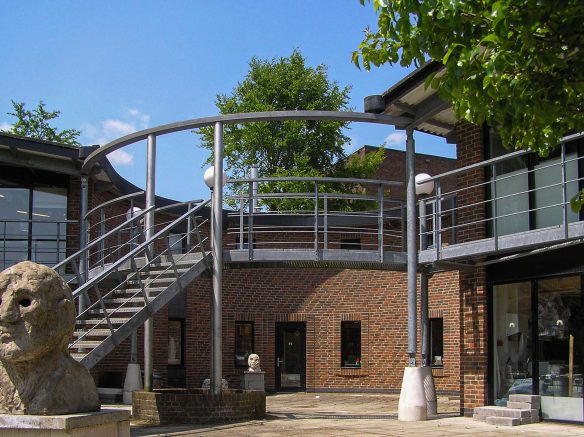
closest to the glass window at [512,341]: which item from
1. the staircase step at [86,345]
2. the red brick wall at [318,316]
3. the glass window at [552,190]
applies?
the glass window at [552,190]

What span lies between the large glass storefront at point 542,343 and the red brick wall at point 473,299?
0.21m

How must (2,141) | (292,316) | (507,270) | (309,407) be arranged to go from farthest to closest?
(292,316) → (309,407) → (2,141) → (507,270)

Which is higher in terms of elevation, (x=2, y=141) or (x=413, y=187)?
(x=2, y=141)

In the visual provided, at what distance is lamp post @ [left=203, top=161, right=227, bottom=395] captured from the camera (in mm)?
13852

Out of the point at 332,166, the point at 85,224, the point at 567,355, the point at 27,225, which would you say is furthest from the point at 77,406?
the point at 332,166

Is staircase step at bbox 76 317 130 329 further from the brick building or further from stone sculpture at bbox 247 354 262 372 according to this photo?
stone sculpture at bbox 247 354 262 372

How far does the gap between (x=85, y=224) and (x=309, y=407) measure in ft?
19.5

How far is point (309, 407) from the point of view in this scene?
18.4 m

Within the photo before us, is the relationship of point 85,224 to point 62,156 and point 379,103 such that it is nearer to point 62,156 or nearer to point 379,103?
point 62,156

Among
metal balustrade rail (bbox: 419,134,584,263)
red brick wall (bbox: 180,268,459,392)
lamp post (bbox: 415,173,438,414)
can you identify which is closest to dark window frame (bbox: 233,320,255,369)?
red brick wall (bbox: 180,268,459,392)

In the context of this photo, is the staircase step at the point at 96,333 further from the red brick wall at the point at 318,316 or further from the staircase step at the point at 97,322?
the red brick wall at the point at 318,316

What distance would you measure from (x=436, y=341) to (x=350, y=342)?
255 centimetres

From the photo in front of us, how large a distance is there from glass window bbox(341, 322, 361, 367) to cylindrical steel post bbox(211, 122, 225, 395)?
36.1 feet

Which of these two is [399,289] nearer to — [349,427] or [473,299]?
[473,299]
